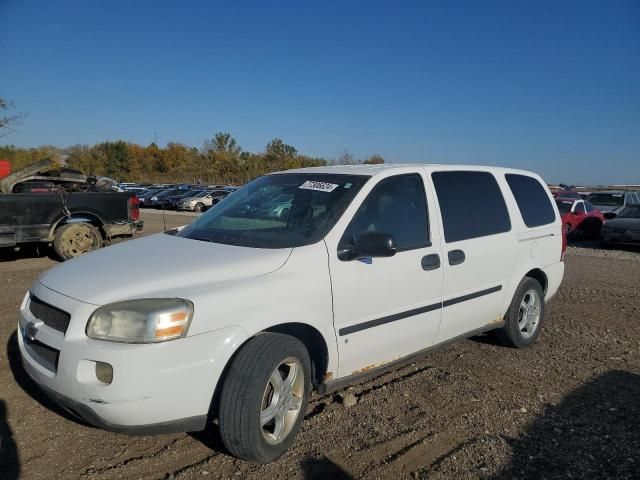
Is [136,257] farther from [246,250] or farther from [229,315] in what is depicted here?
[229,315]

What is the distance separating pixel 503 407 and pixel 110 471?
2.74 m

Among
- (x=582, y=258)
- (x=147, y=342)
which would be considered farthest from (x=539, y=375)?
(x=582, y=258)

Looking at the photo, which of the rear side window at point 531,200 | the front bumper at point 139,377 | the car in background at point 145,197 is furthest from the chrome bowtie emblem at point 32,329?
the car in background at point 145,197

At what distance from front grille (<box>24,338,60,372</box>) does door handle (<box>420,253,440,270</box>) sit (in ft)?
8.07

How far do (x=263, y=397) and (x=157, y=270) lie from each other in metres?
0.96

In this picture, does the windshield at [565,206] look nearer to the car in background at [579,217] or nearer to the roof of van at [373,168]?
the car in background at [579,217]

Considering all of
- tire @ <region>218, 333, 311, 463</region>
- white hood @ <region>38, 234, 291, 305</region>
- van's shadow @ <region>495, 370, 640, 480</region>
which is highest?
white hood @ <region>38, 234, 291, 305</region>

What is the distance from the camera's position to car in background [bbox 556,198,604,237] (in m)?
16.4

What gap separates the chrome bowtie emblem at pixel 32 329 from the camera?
2.91 meters

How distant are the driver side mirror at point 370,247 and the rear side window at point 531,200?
2289 millimetres

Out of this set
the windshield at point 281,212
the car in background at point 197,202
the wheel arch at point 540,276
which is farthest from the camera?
the car in background at point 197,202

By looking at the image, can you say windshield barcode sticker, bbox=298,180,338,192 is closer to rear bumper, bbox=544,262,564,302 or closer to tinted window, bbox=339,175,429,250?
tinted window, bbox=339,175,429,250

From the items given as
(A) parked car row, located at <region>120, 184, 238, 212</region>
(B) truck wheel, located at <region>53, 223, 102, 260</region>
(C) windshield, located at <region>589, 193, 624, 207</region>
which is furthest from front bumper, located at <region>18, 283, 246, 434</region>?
(A) parked car row, located at <region>120, 184, 238, 212</region>

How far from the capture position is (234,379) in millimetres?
2738
